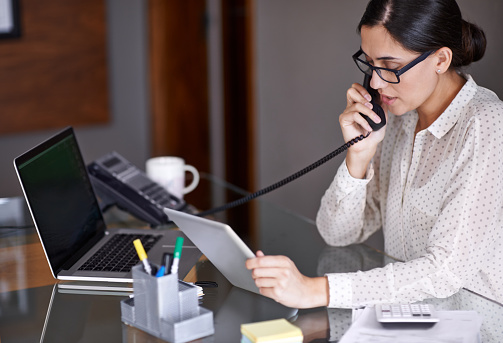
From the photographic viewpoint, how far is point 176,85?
4.20 meters

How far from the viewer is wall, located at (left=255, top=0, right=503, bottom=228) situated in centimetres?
252

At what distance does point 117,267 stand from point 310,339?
1.73 feet

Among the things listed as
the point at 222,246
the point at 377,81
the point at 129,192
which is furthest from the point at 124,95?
the point at 222,246

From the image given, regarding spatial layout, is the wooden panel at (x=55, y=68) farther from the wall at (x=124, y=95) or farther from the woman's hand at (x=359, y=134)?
the woman's hand at (x=359, y=134)

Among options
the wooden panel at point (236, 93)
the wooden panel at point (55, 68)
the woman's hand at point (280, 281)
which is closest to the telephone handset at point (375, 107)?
the woman's hand at point (280, 281)

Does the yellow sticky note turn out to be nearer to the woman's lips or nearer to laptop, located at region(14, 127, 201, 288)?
laptop, located at region(14, 127, 201, 288)

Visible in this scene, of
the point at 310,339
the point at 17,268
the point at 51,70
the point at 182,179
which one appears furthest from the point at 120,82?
the point at 310,339

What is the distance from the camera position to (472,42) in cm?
154

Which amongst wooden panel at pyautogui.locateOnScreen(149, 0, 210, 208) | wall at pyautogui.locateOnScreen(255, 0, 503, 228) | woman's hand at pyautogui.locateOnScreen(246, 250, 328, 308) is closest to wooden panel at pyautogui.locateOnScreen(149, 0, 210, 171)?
wooden panel at pyautogui.locateOnScreen(149, 0, 210, 208)

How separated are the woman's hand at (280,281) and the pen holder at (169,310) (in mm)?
127

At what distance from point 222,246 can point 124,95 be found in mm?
2849

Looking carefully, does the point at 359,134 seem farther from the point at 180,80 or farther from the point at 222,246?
the point at 180,80

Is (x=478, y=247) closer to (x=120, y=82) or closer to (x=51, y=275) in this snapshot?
(x=51, y=275)

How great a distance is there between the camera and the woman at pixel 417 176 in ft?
4.45
